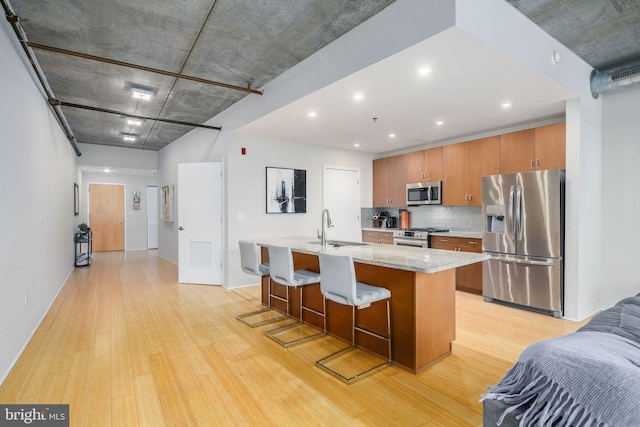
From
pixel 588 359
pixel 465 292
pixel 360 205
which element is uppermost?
pixel 360 205

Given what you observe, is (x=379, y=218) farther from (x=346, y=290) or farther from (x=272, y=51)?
(x=346, y=290)

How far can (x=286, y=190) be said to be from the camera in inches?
230

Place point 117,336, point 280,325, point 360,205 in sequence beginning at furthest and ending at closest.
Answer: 1. point 360,205
2. point 280,325
3. point 117,336

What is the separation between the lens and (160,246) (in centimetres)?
889

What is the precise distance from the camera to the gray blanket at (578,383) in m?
0.82

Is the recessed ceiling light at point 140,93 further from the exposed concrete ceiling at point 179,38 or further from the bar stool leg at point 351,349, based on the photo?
the bar stool leg at point 351,349

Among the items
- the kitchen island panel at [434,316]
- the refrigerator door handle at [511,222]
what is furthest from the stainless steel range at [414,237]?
the kitchen island panel at [434,316]

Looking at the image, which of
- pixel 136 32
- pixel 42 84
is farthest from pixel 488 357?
pixel 42 84

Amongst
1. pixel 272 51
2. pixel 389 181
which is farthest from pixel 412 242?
pixel 272 51

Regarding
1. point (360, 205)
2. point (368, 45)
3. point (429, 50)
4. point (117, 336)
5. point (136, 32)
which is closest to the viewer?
point (429, 50)

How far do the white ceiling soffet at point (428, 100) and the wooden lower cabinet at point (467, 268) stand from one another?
172cm

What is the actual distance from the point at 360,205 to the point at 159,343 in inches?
185

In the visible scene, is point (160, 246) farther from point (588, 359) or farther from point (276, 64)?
point (588, 359)

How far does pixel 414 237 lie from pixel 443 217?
0.88m
